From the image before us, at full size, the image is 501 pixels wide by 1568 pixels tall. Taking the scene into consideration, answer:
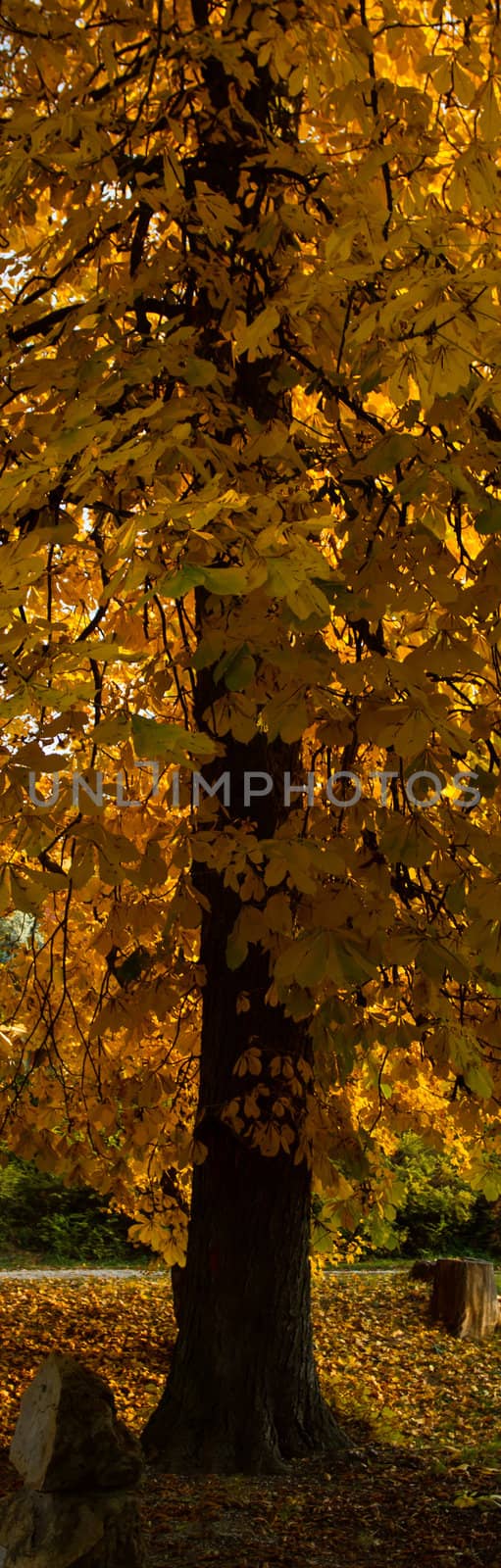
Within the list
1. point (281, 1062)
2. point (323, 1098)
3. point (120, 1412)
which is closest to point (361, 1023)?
point (281, 1062)

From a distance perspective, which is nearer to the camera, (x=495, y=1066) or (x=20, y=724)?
(x=495, y=1066)

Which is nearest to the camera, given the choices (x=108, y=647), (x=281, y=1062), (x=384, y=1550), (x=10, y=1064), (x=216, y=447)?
(x=108, y=647)

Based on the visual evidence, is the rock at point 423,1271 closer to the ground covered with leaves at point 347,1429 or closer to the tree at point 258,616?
the ground covered with leaves at point 347,1429

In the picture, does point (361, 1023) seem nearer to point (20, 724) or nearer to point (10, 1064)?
point (10, 1064)

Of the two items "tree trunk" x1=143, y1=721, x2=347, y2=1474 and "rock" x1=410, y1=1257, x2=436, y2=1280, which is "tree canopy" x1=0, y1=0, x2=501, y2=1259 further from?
"rock" x1=410, y1=1257, x2=436, y2=1280

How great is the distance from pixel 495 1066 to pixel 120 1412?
140 inches

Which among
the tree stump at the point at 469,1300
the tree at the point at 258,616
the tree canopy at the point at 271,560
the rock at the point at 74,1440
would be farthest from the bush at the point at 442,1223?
the rock at the point at 74,1440

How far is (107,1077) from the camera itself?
4949 mm

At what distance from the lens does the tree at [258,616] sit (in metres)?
2.38

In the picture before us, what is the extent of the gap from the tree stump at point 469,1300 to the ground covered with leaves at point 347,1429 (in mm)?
168

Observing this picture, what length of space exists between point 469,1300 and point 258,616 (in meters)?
8.22

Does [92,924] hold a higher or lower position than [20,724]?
lower

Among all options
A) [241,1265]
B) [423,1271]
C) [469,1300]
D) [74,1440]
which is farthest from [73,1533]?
[423,1271]

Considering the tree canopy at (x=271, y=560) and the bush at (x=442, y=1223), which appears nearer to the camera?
the tree canopy at (x=271, y=560)
